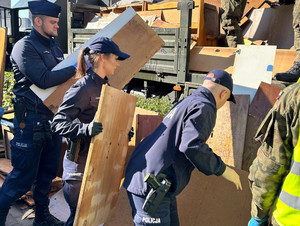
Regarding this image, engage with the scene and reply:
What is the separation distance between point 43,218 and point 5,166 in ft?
4.21

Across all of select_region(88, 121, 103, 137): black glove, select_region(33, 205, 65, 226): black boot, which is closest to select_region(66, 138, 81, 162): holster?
select_region(88, 121, 103, 137): black glove

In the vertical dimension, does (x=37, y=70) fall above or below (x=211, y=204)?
above

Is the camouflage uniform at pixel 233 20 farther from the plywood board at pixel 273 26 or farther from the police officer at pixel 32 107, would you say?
the police officer at pixel 32 107

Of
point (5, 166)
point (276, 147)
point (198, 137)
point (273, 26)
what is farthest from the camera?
point (273, 26)

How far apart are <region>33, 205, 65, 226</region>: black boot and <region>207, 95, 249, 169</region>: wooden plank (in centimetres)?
175

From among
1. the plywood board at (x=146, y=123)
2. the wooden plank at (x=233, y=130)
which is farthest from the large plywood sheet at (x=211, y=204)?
the plywood board at (x=146, y=123)

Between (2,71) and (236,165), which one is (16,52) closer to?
(2,71)

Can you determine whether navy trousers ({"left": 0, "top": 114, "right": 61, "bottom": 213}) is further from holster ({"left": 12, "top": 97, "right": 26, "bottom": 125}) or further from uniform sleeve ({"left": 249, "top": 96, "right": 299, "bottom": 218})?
uniform sleeve ({"left": 249, "top": 96, "right": 299, "bottom": 218})

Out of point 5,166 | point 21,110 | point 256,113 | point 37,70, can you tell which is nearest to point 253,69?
point 256,113

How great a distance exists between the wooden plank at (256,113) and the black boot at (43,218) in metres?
1.89

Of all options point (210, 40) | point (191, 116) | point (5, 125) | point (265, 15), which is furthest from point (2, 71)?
point (265, 15)

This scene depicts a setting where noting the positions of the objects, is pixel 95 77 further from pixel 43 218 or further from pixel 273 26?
pixel 273 26

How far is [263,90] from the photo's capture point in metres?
2.83

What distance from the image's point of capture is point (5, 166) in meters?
4.01
